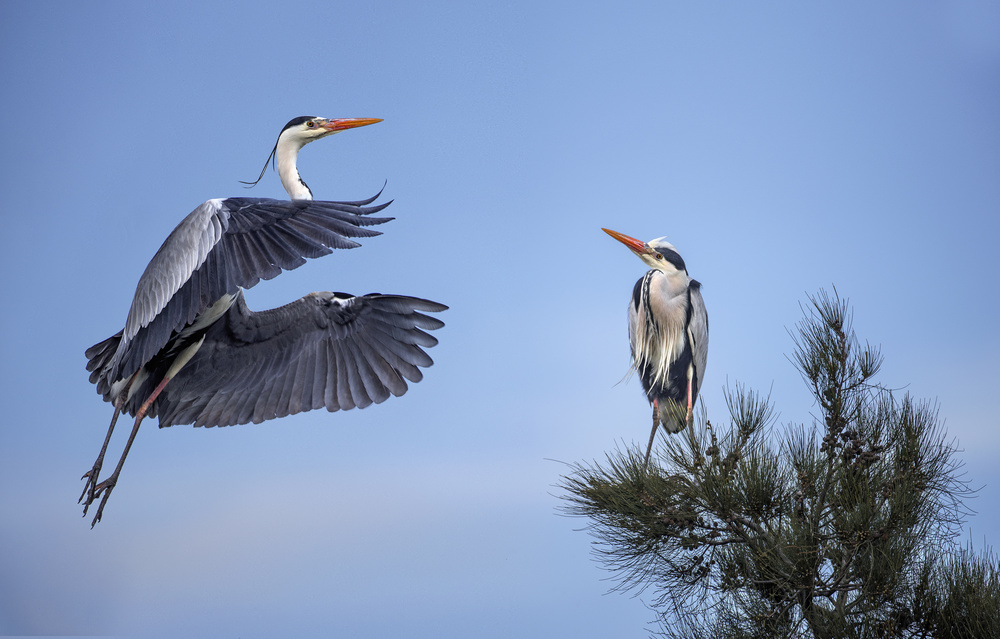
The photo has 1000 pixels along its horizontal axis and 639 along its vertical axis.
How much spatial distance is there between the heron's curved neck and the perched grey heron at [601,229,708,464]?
147cm

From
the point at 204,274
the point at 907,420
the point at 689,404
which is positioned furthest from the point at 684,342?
the point at 204,274

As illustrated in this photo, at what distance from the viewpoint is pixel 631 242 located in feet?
11.0

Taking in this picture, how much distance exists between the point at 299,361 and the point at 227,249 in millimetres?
807

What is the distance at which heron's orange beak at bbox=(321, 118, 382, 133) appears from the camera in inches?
133

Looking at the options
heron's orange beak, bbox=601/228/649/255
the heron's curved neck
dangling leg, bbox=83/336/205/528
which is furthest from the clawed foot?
heron's orange beak, bbox=601/228/649/255

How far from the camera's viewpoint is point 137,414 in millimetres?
2697

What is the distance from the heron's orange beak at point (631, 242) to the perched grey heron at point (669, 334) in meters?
0.06

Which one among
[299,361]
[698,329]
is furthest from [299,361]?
[698,329]

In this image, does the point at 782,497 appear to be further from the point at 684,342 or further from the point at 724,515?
the point at 684,342

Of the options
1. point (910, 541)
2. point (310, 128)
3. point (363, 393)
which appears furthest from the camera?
point (310, 128)

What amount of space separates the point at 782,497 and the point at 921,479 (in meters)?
0.44

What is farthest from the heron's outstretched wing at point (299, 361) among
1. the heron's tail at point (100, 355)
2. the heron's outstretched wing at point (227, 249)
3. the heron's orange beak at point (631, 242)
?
the heron's orange beak at point (631, 242)

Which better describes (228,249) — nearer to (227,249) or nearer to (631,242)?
(227,249)

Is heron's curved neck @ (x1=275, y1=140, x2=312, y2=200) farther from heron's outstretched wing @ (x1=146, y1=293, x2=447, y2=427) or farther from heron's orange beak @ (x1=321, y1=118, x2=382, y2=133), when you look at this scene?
heron's outstretched wing @ (x1=146, y1=293, x2=447, y2=427)
